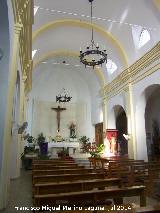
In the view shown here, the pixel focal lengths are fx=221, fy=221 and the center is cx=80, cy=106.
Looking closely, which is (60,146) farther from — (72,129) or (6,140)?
(6,140)

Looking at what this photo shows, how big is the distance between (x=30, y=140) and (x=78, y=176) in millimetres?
11336

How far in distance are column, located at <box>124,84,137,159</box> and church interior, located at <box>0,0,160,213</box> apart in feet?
0.16

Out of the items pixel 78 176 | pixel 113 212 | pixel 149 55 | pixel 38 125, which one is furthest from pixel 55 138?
pixel 113 212

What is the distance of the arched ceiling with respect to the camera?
29.7ft

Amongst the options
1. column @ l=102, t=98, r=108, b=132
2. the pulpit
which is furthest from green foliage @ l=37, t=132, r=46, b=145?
the pulpit

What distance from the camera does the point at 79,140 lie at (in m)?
18.0

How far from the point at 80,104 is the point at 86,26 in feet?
29.6

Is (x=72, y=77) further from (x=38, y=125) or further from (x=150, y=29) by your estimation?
(x=150, y=29)

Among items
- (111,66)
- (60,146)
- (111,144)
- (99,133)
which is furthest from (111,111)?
(60,146)

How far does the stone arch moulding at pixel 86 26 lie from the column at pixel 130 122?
1.45 m

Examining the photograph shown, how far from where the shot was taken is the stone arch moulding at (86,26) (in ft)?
34.6

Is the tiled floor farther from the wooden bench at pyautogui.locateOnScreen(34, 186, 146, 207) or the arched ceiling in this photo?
the arched ceiling

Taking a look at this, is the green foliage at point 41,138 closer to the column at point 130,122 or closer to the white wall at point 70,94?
the white wall at point 70,94

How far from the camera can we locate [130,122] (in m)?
11.2
